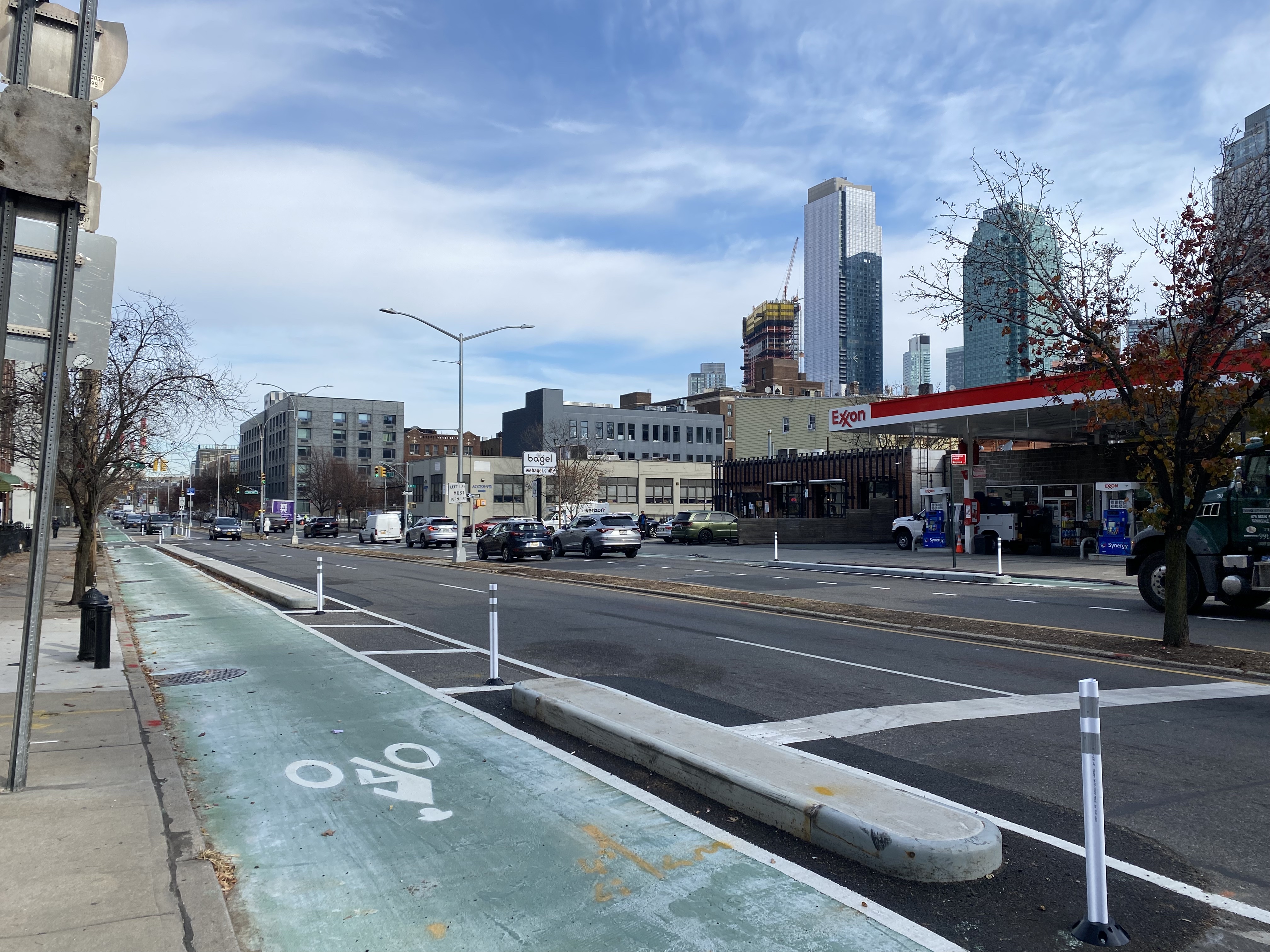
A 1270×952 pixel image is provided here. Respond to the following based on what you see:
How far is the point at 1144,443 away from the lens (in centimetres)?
1175

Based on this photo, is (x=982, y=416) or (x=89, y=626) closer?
(x=89, y=626)

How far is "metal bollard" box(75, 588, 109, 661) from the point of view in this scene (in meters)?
10.5

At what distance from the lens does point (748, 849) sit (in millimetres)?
4863

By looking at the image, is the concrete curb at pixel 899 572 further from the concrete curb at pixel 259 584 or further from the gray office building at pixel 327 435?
the gray office building at pixel 327 435

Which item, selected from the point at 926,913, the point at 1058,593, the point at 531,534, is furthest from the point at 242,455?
the point at 926,913

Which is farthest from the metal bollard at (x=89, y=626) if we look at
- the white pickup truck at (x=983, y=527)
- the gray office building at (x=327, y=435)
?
the gray office building at (x=327, y=435)

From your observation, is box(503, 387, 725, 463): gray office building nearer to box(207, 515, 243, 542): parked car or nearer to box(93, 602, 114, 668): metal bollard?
box(207, 515, 243, 542): parked car

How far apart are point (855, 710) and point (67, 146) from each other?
7432mm

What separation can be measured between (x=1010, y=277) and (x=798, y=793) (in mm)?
10083

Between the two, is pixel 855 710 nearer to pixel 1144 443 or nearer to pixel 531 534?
pixel 1144 443

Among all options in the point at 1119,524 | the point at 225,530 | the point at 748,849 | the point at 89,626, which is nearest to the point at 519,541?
the point at 1119,524

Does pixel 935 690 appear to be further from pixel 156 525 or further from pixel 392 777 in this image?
pixel 156 525

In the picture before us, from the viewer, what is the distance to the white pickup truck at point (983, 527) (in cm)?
3516

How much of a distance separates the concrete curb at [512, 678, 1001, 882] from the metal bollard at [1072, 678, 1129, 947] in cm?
69
